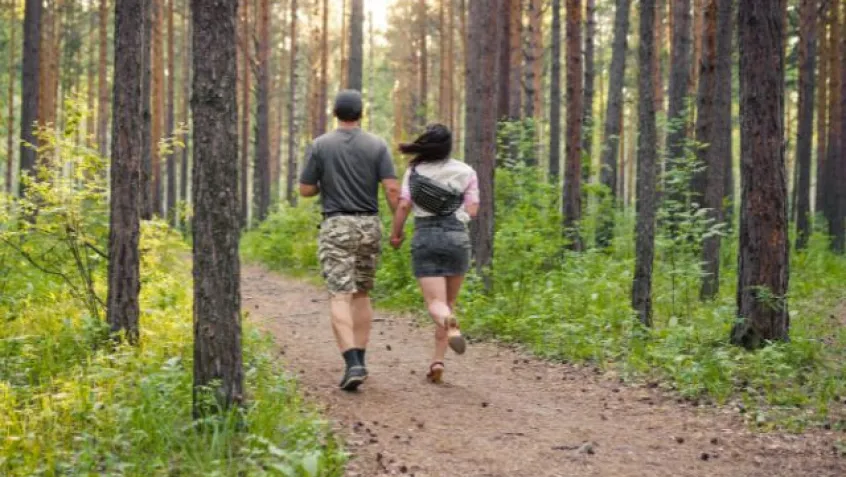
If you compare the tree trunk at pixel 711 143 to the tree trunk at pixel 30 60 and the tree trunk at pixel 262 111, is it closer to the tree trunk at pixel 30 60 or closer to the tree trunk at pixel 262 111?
the tree trunk at pixel 30 60

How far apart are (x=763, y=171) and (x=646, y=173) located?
1.58 m

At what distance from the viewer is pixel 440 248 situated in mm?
6500

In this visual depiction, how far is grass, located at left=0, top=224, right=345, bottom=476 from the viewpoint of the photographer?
14.5 feet

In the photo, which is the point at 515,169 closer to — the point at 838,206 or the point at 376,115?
the point at 838,206

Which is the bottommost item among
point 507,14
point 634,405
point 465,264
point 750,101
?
point 634,405

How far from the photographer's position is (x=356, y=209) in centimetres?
632

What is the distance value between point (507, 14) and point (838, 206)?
10180 millimetres

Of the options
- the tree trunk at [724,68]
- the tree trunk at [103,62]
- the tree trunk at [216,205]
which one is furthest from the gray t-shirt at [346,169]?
the tree trunk at [103,62]

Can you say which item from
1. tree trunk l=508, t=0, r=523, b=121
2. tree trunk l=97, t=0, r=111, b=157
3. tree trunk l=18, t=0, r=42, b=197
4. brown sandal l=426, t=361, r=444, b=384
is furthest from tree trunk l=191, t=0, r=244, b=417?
tree trunk l=97, t=0, r=111, b=157

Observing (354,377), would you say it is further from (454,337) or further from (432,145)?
(432,145)

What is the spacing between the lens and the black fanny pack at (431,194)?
21.4 ft

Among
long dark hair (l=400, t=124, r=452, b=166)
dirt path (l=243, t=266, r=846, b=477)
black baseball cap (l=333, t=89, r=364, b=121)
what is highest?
black baseball cap (l=333, t=89, r=364, b=121)

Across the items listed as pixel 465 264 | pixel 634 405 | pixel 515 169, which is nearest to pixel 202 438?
pixel 465 264

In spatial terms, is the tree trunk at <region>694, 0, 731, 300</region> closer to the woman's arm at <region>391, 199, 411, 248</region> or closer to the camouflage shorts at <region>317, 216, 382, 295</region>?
the woman's arm at <region>391, 199, 411, 248</region>
